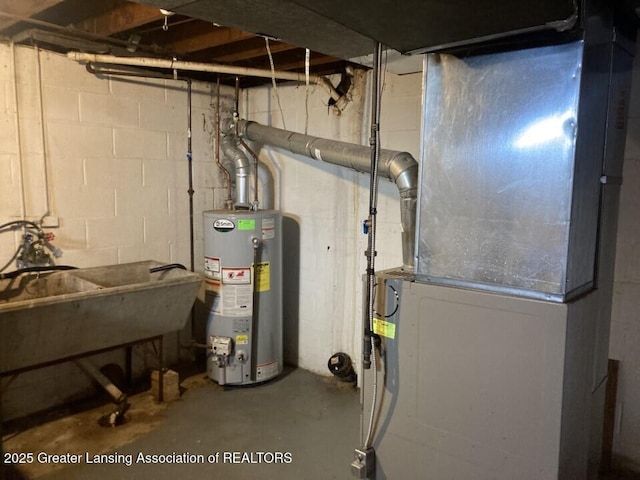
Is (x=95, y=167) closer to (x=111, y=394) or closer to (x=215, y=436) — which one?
(x=111, y=394)

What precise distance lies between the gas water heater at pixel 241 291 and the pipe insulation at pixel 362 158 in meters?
0.52

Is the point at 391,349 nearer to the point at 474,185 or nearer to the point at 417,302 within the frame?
the point at 417,302

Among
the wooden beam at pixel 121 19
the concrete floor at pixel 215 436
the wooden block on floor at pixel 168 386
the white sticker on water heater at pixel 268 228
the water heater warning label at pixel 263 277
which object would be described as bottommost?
the concrete floor at pixel 215 436

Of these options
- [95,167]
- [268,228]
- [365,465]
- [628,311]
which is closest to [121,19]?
[95,167]

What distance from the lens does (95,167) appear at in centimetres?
314

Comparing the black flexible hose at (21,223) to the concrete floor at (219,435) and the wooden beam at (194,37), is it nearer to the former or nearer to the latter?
the concrete floor at (219,435)

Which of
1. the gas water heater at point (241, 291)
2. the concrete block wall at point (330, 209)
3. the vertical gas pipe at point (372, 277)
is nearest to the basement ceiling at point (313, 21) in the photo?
the vertical gas pipe at point (372, 277)

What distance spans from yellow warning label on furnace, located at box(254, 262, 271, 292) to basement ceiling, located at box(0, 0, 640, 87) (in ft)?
4.46

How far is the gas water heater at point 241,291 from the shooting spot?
10.4 feet

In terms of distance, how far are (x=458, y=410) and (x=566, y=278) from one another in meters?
0.57

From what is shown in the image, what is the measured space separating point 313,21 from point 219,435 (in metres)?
2.21

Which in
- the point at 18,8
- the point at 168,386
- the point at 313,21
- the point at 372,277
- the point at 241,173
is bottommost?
the point at 168,386

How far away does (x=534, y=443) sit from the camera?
1522 millimetres

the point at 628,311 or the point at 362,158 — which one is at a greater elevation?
the point at 362,158
